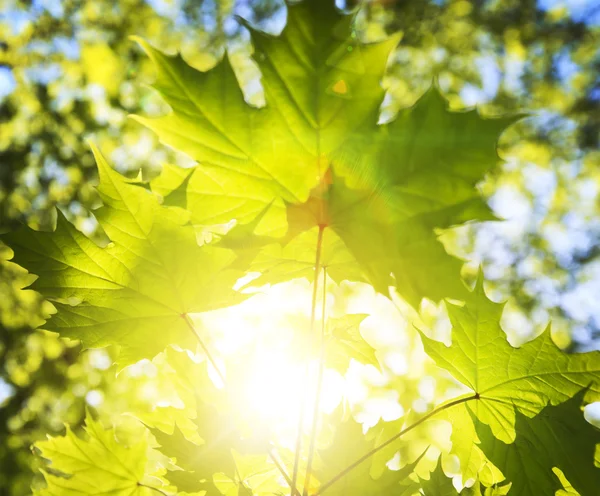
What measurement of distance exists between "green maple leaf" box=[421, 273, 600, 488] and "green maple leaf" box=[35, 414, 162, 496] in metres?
0.81

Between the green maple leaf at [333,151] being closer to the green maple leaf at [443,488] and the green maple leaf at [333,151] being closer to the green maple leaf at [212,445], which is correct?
the green maple leaf at [212,445]

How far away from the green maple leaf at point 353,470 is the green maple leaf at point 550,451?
20 centimetres

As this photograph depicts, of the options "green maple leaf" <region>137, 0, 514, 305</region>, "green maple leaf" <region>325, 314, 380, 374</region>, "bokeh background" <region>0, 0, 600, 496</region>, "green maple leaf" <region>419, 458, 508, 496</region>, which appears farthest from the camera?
"bokeh background" <region>0, 0, 600, 496</region>

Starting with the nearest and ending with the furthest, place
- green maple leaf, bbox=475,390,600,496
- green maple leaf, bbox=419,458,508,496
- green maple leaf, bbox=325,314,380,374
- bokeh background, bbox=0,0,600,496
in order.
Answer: green maple leaf, bbox=475,390,600,496
green maple leaf, bbox=419,458,508,496
green maple leaf, bbox=325,314,380,374
bokeh background, bbox=0,0,600,496

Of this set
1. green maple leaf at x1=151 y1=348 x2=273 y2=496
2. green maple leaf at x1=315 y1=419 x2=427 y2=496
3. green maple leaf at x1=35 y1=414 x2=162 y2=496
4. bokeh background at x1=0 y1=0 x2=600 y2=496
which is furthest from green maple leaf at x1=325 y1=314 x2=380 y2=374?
bokeh background at x1=0 y1=0 x2=600 y2=496

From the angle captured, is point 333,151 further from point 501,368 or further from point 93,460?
point 93,460

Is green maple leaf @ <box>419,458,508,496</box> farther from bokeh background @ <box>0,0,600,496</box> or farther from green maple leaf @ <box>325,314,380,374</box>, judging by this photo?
bokeh background @ <box>0,0,600,496</box>

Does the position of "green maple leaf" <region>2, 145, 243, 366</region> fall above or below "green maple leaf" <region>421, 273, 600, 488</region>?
above

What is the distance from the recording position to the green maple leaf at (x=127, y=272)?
934 millimetres

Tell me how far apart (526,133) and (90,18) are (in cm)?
1015

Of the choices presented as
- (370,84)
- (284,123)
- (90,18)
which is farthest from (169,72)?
(90,18)

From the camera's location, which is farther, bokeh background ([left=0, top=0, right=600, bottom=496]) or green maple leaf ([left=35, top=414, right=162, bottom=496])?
bokeh background ([left=0, top=0, right=600, bottom=496])

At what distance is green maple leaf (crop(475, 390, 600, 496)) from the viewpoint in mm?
921

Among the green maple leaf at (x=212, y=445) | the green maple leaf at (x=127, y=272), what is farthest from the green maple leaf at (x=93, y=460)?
the green maple leaf at (x=127, y=272)
